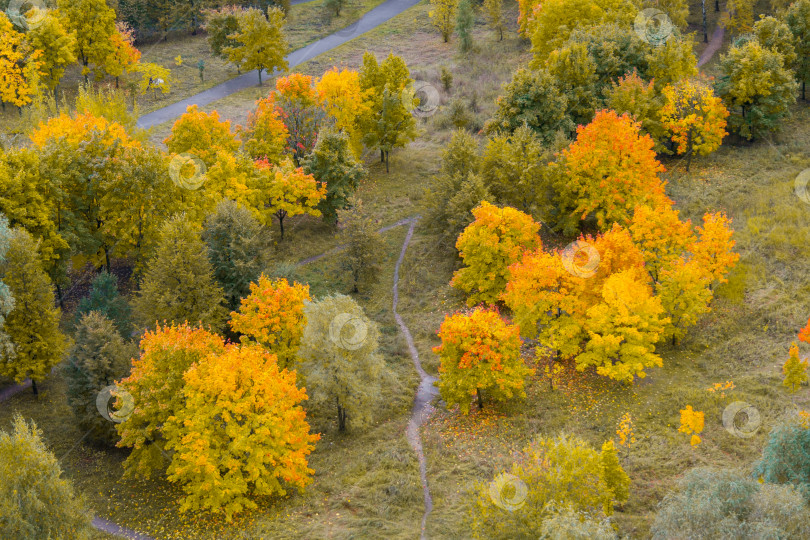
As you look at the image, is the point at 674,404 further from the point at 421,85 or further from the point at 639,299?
the point at 421,85

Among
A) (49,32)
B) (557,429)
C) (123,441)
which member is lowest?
(557,429)

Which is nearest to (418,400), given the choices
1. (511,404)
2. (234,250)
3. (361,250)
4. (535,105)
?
(511,404)

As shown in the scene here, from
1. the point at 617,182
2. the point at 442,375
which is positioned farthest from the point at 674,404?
the point at 617,182

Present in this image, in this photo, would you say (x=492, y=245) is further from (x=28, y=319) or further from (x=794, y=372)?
(x=28, y=319)

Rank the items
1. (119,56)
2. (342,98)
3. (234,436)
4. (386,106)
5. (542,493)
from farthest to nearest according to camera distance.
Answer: (119,56) < (386,106) < (342,98) < (234,436) < (542,493)

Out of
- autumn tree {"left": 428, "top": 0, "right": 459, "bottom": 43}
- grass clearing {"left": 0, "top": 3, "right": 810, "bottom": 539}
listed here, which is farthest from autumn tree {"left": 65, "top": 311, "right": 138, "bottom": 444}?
autumn tree {"left": 428, "top": 0, "right": 459, "bottom": 43}

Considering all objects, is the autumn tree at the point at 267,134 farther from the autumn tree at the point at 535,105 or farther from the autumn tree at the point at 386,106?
the autumn tree at the point at 535,105
